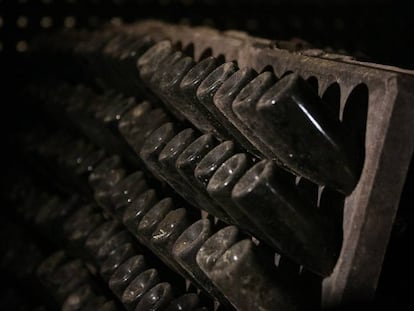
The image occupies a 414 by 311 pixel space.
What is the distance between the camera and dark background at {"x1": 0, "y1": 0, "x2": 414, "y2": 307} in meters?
1.40

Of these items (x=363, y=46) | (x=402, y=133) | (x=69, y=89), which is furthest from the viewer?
(x=363, y=46)

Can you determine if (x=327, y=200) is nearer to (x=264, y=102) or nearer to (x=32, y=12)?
(x=264, y=102)

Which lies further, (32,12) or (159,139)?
(32,12)

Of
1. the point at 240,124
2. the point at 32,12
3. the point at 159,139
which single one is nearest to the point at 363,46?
the point at 32,12

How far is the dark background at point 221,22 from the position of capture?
1.40 m

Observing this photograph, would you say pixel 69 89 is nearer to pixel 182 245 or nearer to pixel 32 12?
pixel 32 12

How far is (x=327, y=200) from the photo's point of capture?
22.4 inches

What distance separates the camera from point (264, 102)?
529mm

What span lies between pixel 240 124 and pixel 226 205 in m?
0.07

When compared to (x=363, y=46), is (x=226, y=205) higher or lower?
higher

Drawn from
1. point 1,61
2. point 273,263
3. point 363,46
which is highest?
point 1,61

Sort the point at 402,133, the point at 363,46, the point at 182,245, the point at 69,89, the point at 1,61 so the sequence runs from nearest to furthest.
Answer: the point at 402,133
the point at 182,245
the point at 69,89
the point at 1,61
the point at 363,46

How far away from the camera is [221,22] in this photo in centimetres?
162

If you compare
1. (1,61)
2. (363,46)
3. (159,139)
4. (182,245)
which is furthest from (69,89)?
(363,46)
